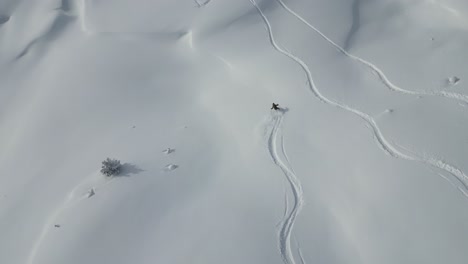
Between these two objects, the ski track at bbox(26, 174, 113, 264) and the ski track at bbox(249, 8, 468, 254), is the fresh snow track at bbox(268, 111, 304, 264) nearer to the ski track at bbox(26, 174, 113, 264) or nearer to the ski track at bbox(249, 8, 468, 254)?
the ski track at bbox(249, 8, 468, 254)

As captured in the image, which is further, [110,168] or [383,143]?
[110,168]

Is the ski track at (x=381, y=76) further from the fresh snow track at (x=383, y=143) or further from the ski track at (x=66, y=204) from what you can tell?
the ski track at (x=66, y=204)

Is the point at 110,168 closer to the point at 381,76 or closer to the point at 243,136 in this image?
the point at 243,136

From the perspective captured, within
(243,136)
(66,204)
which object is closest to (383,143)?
(243,136)

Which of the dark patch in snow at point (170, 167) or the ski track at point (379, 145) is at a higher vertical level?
the dark patch in snow at point (170, 167)

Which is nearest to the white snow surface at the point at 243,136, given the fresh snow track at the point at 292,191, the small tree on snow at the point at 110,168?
the fresh snow track at the point at 292,191

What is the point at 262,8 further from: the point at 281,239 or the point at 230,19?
the point at 281,239

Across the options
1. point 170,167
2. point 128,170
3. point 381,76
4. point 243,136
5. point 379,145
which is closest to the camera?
point 379,145

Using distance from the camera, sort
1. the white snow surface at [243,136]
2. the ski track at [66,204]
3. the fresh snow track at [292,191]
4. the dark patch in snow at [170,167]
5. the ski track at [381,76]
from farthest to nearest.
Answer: the ski track at [381,76] < the dark patch in snow at [170,167] < the ski track at [66,204] < the white snow surface at [243,136] < the fresh snow track at [292,191]
